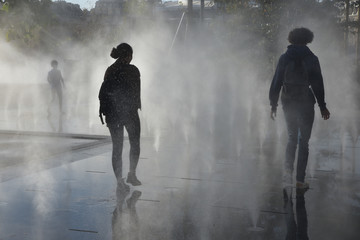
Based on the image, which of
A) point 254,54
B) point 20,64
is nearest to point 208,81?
point 254,54

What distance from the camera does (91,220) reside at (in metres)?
4.93

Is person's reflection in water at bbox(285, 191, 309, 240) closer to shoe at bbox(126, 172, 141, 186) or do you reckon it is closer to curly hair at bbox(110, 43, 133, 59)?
shoe at bbox(126, 172, 141, 186)

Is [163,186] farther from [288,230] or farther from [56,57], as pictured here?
[56,57]

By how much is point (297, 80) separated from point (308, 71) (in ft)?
0.55

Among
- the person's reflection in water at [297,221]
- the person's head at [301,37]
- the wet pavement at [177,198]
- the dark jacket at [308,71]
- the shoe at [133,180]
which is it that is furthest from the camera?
the shoe at [133,180]

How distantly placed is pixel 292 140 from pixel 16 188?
3349mm

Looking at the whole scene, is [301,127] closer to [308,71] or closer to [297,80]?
[297,80]

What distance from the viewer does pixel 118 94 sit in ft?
20.5

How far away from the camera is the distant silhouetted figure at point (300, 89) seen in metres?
6.08

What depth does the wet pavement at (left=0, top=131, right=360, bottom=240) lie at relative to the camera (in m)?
4.63

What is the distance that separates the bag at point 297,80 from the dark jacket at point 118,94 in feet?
6.06

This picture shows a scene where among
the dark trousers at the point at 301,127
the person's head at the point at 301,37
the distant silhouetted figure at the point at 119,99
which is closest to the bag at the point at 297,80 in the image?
the dark trousers at the point at 301,127

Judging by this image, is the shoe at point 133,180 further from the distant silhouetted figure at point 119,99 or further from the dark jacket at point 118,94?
the dark jacket at point 118,94

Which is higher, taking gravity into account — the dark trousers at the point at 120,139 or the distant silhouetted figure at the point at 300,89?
the distant silhouetted figure at the point at 300,89
